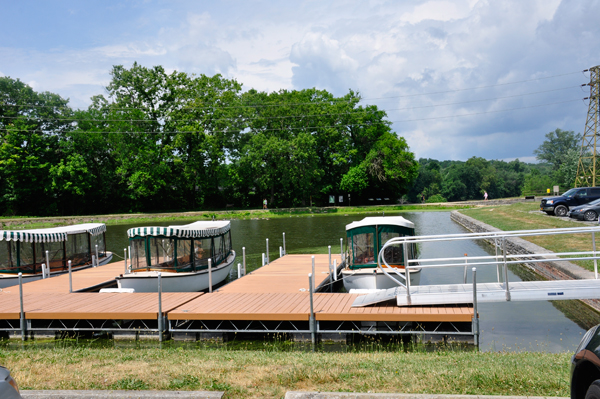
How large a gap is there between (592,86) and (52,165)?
2660 inches

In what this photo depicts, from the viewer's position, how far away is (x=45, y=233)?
1888 centimetres

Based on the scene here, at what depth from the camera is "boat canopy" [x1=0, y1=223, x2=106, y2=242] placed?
1747 cm

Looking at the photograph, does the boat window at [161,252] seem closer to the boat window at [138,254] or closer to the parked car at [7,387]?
the boat window at [138,254]

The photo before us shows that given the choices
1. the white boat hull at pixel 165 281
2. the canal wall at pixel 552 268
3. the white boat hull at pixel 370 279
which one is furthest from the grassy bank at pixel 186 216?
the white boat hull at pixel 370 279

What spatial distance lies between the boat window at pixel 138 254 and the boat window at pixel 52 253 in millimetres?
5957

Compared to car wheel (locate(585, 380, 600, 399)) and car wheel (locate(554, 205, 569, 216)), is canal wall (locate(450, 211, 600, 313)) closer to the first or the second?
car wheel (locate(554, 205, 569, 216))

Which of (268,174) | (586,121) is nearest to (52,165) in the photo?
(268,174)

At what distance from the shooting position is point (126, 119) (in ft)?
211

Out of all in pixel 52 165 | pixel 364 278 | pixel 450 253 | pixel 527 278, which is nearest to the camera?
pixel 364 278

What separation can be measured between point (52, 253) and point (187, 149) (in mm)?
48263

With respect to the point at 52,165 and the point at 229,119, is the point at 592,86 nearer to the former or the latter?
the point at 229,119

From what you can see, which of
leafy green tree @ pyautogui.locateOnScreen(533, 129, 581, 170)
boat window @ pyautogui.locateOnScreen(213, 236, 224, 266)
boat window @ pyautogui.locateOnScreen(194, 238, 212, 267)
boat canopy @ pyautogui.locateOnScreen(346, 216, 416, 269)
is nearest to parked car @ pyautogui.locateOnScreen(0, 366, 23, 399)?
boat canopy @ pyautogui.locateOnScreen(346, 216, 416, 269)

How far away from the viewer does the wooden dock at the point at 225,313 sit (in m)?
10.6

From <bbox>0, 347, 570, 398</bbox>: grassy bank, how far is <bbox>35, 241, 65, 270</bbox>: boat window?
12029 mm
